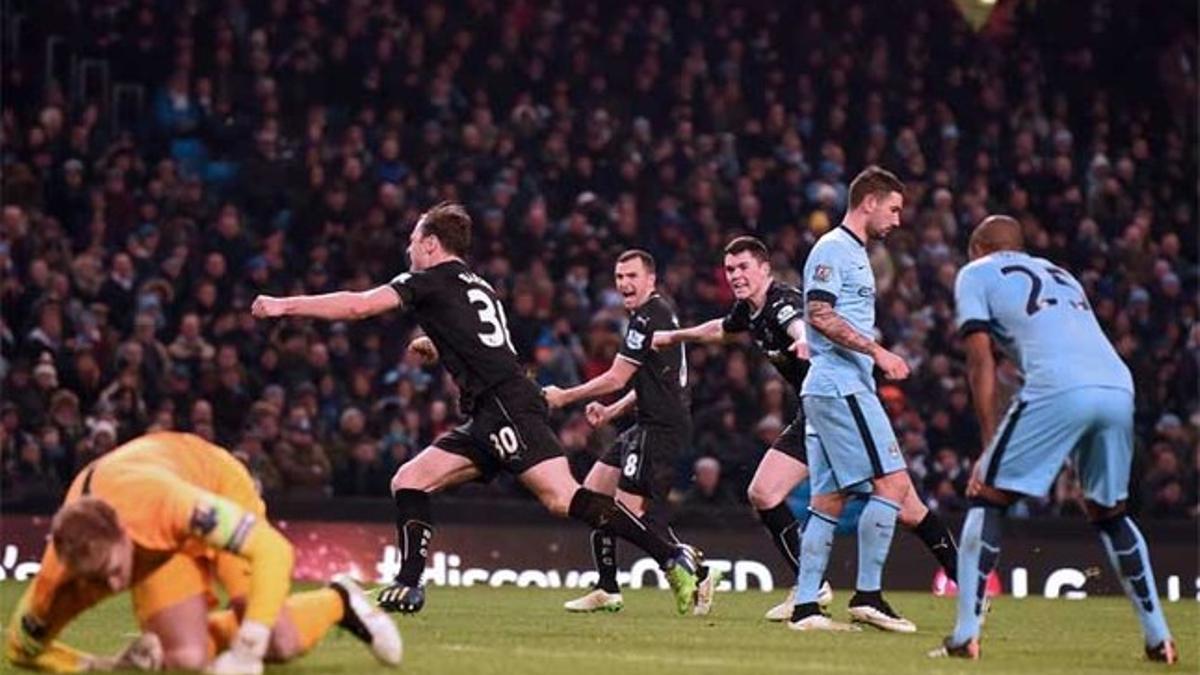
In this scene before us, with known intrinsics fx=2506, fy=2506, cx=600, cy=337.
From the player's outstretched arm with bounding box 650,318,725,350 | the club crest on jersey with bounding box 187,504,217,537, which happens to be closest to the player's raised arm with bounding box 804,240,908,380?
the player's outstretched arm with bounding box 650,318,725,350

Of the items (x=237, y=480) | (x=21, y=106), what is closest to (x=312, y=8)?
(x=21, y=106)

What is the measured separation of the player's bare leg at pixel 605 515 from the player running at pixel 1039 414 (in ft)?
9.77

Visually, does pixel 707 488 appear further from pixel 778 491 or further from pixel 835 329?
pixel 835 329

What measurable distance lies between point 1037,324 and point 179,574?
12.4ft

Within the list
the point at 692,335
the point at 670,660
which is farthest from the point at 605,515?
the point at 670,660

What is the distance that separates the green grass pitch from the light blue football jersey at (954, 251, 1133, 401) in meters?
1.21

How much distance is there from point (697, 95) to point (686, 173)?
2.08 meters

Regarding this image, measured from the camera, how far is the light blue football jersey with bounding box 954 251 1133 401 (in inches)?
410

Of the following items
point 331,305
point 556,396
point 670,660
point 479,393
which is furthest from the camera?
point 556,396

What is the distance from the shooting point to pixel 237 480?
932 centimetres

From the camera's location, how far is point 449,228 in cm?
1326

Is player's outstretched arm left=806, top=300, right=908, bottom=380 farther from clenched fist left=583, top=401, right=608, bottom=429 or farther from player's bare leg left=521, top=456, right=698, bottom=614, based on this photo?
clenched fist left=583, top=401, right=608, bottom=429

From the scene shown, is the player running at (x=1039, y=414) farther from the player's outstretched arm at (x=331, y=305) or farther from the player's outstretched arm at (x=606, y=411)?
the player's outstretched arm at (x=606, y=411)

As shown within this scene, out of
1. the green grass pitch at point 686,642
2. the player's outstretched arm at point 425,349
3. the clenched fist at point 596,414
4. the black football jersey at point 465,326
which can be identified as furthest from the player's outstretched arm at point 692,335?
the player's outstretched arm at point 425,349
